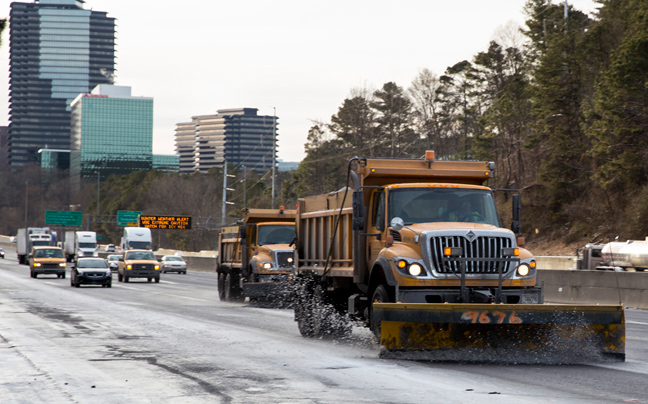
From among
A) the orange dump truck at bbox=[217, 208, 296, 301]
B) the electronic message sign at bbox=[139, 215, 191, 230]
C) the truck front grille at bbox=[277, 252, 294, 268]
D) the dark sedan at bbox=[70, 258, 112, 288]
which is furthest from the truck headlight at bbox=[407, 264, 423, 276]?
the electronic message sign at bbox=[139, 215, 191, 230]

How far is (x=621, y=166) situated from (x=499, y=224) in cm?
3698

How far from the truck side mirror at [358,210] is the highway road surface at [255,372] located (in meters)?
1.90

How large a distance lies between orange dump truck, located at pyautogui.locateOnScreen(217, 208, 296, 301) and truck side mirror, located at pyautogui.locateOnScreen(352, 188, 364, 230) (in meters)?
11.0

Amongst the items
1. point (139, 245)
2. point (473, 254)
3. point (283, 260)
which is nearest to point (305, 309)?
point (473, 254)

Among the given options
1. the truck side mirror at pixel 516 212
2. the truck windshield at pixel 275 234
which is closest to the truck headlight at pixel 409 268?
the truck side mirror at pixel 516 212

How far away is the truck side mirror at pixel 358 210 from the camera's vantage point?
13.4 meters

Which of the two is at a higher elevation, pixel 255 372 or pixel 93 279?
pixel 93 279

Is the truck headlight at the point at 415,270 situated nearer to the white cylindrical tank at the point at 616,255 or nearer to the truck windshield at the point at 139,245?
the white cylindrical tank at the point at 616,255

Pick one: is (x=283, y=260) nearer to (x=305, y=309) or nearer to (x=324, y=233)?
(x=305, y=309)

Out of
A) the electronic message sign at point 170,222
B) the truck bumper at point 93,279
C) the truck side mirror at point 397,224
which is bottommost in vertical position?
the truck bumper at point 93,279

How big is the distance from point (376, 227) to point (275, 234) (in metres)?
13.7

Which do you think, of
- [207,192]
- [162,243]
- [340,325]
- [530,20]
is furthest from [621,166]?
[162,243]

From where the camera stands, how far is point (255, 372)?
11172 millimetres

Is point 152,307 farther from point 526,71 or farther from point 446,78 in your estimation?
point 446,78
